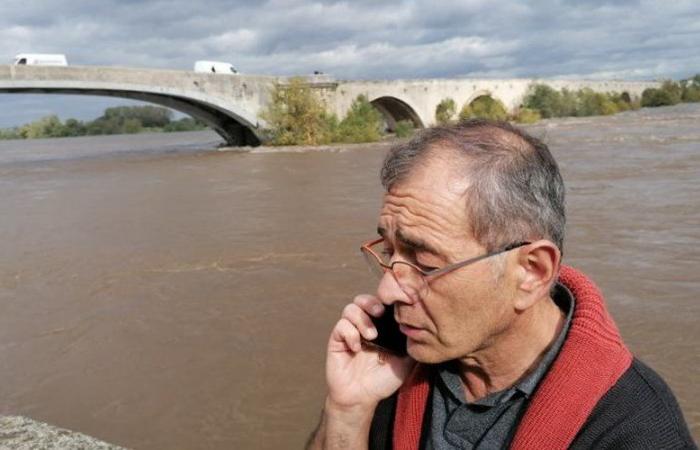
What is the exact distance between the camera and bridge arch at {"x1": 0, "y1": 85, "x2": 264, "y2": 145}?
22812 mm

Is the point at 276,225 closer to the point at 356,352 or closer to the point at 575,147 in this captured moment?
the point at 356,352

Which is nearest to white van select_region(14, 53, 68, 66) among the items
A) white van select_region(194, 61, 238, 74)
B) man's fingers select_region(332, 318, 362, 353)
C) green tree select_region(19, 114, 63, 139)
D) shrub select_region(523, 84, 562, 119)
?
white van select_region(194, 61, 238, 74)

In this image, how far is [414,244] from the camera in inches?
50.5

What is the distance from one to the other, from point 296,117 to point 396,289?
25.6 metres

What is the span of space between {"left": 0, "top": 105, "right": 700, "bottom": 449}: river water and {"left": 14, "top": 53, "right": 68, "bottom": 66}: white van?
38.8 ft

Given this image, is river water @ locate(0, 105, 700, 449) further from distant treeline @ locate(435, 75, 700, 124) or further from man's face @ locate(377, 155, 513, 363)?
distant treeline @ locate(435, 75, 700, 124)

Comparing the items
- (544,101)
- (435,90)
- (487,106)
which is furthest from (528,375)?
(544,101)

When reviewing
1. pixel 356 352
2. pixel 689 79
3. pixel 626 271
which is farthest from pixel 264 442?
pixel 689 79

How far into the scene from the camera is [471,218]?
48.8 inches

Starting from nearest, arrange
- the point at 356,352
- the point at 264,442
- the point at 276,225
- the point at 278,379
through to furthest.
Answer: the point at 356,352 → the point at 264,442 → the point at 278,379 → the point at 276,225

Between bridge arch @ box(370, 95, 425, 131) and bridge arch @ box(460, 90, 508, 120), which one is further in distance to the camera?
bridge arch @ box(460, 90, 508, 120)

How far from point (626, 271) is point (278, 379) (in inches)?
136

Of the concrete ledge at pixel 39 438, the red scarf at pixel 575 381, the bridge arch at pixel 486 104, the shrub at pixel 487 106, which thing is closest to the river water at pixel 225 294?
the red scarf at pixel 575 381

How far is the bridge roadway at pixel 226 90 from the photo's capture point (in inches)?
870
